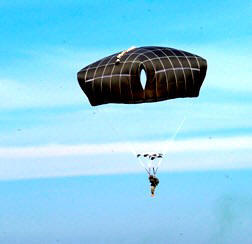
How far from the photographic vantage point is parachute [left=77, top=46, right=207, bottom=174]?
200ft

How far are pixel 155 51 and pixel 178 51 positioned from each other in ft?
5.13

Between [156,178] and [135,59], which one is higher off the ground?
[135,59]

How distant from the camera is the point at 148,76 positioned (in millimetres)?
60812

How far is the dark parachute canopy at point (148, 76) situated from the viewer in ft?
200

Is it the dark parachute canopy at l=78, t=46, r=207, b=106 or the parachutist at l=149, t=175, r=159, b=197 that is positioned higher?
the dark parachute canopy at l=78, t=46, r=207, b=106

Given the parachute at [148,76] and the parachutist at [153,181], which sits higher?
the parachute at [148,76]

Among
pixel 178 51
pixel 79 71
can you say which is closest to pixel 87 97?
pixel 79 71

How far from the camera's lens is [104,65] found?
6206cm

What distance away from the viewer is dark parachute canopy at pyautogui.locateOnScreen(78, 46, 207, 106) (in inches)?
2395

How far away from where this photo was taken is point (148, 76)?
60.8 metres

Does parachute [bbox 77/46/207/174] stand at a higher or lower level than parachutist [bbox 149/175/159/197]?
higher

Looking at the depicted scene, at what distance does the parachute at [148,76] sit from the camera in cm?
6084

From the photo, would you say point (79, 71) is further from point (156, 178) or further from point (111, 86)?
point (156, 178)

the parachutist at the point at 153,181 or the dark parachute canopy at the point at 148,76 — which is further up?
the dark parachute canopy at the point at 148,76
